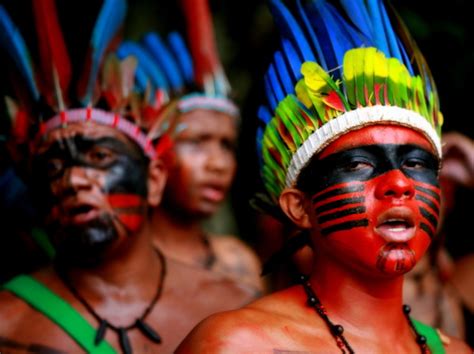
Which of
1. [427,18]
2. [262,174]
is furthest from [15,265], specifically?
[427,18]

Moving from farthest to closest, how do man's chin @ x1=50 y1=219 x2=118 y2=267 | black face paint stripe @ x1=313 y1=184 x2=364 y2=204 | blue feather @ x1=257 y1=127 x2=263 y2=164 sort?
man's chin @ x1=50 y1=219 x2=118 y2=267
blue feather @ x1=257 y1=127 x2=263 y2=164
black face paint stripe @ x1=313 y1=184 x2=364 y2=204

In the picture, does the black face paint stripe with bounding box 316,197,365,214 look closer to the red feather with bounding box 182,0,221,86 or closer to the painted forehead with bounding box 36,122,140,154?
the painted forehead with bounding box 36,122,140,154

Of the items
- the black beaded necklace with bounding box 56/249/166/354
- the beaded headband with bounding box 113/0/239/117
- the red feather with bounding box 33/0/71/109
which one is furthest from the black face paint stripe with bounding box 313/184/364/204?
the beaded headband with bounding box 113/0/239/117

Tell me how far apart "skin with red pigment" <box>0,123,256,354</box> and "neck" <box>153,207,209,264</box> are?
4.59ft

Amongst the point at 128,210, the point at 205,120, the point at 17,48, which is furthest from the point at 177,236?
the point at 17,48

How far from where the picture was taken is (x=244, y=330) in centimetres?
305

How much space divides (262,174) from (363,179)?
737mm

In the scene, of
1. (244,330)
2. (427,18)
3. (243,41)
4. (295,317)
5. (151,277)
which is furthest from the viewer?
(243,41)

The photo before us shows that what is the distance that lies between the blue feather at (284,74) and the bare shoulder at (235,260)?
2.79 m

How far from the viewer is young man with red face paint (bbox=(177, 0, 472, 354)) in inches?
125

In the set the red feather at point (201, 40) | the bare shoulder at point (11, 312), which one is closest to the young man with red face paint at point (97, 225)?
the bare shoulder at point (11, 312)

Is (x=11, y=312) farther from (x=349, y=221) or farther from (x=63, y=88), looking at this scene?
(x=349, y=221)

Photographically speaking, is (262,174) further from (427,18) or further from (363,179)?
(427,18)

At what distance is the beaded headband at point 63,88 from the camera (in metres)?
4.55
